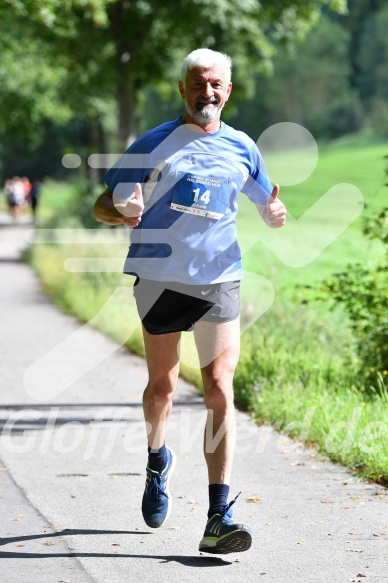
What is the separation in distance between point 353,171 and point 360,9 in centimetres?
5100

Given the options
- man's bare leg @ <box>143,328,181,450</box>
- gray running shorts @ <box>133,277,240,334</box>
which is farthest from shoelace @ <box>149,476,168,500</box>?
gray running shorts @ <box>133,277,240,334</box>

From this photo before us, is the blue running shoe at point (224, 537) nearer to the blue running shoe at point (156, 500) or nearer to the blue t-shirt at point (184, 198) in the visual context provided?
the blue running shoe at point (156, 500)

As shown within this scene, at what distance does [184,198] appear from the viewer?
5082 mm

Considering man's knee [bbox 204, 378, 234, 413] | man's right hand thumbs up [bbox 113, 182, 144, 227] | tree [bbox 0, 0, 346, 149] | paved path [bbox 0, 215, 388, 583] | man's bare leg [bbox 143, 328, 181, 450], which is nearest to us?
paved path [bbox 0, 215, 388, 583]

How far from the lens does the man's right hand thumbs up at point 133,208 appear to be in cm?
496

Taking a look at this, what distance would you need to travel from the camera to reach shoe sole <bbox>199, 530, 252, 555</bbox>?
16.3ft

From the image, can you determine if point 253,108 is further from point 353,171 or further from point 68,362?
point 68,362

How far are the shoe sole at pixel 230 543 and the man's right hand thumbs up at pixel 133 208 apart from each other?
1338mm

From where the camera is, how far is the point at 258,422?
8039 millimetres

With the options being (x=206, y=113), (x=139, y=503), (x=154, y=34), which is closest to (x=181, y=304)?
(x=206, y=113)

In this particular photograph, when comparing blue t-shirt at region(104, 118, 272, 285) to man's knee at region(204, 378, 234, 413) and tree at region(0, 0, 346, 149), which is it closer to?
man's knee at region(204, 378, 234, 413)

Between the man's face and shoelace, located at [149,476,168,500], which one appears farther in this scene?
shoelace, located at [149,476,168,500]

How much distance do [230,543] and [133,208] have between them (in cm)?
142

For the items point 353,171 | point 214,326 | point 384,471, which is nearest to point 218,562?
point 214,326
